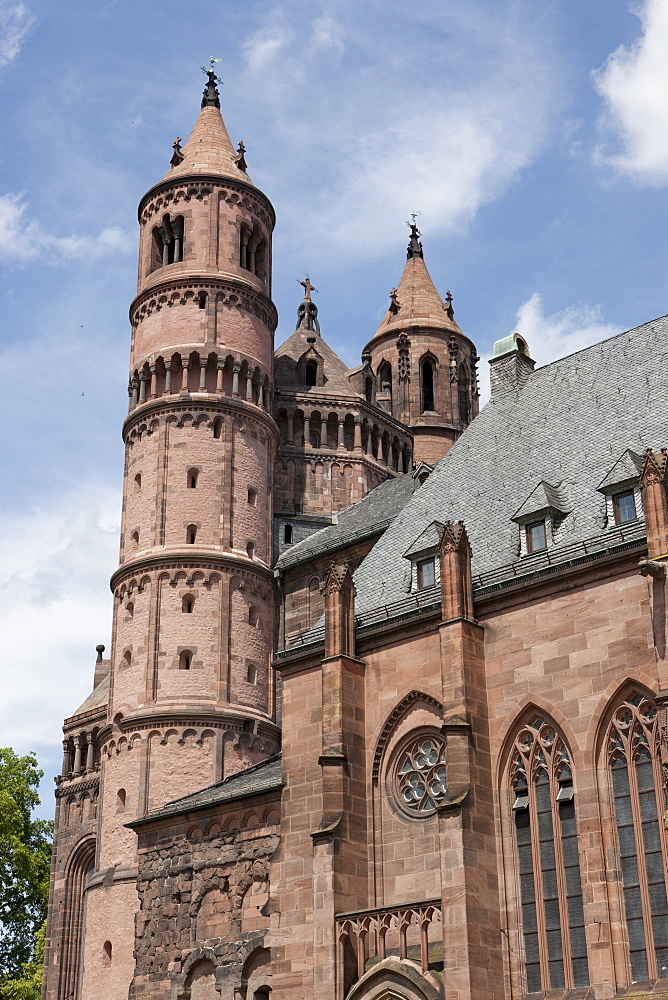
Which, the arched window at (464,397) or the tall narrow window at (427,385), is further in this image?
the arched window at (464,397)

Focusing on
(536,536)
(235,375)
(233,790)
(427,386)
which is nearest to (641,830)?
(536,536)

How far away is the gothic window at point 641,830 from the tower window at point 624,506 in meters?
4.56

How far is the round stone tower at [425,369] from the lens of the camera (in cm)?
6544

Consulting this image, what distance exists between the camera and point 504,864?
29.1 meters

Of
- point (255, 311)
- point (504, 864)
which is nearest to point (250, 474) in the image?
point (255, 311)

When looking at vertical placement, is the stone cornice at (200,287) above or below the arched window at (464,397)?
below

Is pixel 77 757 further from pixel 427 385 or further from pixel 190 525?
pixel 427 385

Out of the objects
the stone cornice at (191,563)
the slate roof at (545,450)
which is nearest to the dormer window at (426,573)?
the slate roof at (545,450)

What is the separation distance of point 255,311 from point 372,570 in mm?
18417

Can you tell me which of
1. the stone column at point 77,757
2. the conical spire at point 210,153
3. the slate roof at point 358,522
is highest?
the conical spire at point 210,153

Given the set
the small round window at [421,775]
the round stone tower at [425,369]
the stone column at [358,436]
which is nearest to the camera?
the small round window at [421,775]

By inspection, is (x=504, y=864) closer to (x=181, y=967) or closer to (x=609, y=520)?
(x=609, y=520)

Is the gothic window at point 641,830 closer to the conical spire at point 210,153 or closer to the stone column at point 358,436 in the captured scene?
the stone column at point 358,436

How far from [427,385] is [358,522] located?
18.4 meters
